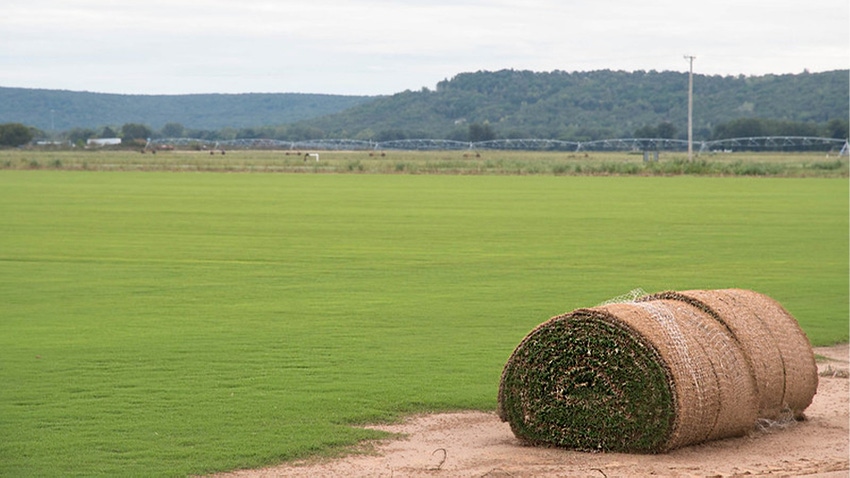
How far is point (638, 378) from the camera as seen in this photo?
9266 mm

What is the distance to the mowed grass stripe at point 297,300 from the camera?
1047cm

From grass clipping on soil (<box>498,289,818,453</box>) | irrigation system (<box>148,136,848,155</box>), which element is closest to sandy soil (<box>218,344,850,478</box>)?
grass clipping on soil (<box>498,289,818,453</box>)

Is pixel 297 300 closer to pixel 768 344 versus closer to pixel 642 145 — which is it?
pixel 768 344

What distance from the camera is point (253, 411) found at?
11.0 m

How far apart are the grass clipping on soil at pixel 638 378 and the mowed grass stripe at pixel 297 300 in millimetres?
1622

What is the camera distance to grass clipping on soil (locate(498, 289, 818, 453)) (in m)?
9.26

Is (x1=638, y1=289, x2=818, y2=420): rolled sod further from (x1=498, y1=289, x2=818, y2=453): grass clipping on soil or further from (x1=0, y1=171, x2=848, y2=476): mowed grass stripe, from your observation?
(x1=0, y1=171, x2=848, y2=476): mowed grass stripe

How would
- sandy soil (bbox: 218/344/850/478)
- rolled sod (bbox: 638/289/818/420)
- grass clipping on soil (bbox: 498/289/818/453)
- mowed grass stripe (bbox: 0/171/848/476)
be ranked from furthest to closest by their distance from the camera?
1. mowed grass stripe (bbox: 0/171/848/476)
2. rolled sod (bbox: 638/289/818/420)
3. grass clipping on soil (bbox: 498/289/818/453)
4. sandy soil (bbox: 218/344/850/478)

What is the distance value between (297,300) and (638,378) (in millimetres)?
10180

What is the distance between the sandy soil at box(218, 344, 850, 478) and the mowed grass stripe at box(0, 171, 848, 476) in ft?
1.35

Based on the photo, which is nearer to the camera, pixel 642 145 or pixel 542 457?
pixel 542 457

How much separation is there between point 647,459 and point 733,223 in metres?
28.2

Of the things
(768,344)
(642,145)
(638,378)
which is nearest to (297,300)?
(768,344)

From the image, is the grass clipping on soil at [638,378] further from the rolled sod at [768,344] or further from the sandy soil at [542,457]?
the sandy soil at [542,457]
